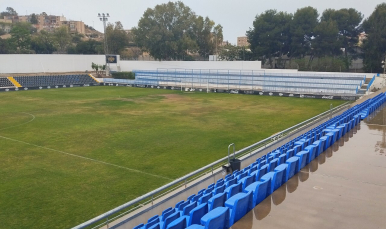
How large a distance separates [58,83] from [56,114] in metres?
29.8

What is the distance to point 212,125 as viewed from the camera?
2078 centimetres

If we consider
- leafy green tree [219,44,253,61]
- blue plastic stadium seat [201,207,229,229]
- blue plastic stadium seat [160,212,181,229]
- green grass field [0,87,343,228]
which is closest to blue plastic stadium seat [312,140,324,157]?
green grass field [0,87,343,228]

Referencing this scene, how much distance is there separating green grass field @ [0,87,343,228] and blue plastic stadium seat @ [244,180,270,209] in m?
4.42

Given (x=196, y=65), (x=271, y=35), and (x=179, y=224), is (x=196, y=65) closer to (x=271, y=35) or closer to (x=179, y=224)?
(x=271, y=35)

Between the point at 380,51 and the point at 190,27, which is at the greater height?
the point at 190,27

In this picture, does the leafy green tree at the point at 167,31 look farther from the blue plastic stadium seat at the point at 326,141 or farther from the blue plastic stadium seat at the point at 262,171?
the blue plastic stadium seat at the point at 262,171

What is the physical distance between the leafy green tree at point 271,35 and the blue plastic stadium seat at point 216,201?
6207 centimetres

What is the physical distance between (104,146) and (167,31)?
57.7 metres

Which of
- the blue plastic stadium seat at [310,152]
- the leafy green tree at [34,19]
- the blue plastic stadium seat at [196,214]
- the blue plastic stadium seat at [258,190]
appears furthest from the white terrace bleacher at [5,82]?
the leafy green tree at [34,19]

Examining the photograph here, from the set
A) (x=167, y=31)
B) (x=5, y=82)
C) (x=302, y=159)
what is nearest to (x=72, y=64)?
(x=5, y=82)

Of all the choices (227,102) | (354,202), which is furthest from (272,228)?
(227,102)

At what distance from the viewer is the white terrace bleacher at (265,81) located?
118 feet

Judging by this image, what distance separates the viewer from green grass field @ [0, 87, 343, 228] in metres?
9.91

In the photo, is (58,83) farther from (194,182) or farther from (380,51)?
(380,51)
